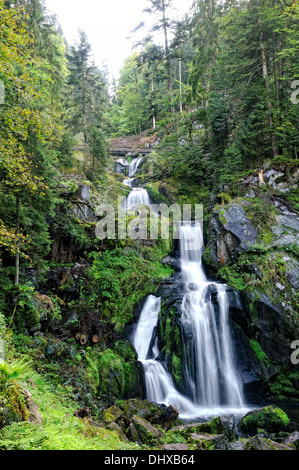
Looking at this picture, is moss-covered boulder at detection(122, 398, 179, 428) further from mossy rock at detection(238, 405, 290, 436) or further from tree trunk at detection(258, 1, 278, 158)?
tree trunk at detection(258, 1, 278, 158)

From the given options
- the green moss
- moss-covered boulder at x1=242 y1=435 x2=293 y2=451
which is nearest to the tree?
the green moss

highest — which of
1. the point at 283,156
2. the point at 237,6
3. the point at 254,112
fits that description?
the point at 237,6

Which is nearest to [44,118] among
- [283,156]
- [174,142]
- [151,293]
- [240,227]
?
[151,293]

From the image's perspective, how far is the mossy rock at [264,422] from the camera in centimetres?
663

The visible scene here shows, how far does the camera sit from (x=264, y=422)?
22.0 ft

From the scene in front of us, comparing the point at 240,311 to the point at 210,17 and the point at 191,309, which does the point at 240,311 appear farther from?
the point at 210,17

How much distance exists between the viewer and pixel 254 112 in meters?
14.4

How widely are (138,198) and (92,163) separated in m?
3.90

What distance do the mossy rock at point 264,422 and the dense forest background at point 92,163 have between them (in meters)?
3.82

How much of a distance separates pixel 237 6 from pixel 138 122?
20.3 metres

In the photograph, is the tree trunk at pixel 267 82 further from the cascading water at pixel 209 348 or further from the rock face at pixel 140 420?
the rock face at pixel 140 420

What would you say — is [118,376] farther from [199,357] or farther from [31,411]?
[31,411]

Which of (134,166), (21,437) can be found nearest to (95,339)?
(21,437)

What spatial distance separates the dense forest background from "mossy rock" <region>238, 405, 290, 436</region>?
3817 millimetres
